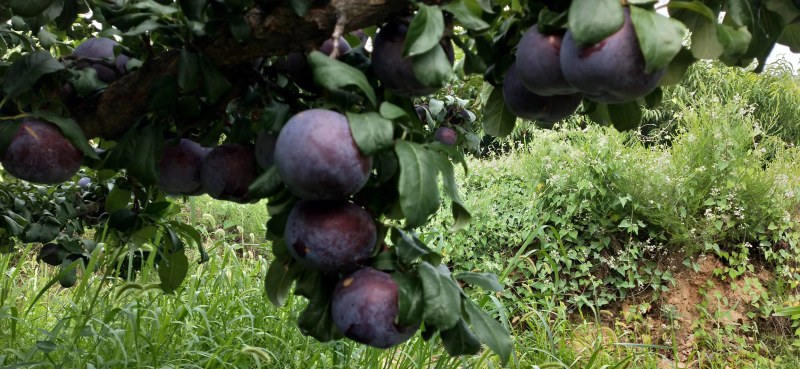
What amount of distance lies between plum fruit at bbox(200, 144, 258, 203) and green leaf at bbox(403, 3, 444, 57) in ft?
1.06

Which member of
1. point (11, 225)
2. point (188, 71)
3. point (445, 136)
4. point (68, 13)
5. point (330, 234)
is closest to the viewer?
point (330, 234)

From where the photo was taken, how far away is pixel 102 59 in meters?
0.95

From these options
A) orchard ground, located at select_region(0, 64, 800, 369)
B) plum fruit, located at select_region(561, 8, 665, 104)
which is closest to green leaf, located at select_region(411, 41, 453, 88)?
plum fruit, located at select_region(561, 8, 665, 104)

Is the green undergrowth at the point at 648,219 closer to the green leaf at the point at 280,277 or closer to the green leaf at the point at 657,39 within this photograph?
the green leaf at the point at 280,277

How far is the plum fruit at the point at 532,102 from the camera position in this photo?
0.77m

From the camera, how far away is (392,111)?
63cm

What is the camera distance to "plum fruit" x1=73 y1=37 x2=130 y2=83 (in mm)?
950

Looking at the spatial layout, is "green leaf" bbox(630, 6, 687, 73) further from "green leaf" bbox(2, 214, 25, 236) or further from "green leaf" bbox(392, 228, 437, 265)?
"green leaf" bbox(2, 214, 25, 236)

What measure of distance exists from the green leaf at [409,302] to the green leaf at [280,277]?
20 cm

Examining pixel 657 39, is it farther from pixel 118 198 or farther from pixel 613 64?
pixel 118 198

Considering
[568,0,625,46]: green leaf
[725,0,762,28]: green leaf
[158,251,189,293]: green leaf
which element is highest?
[568,0,625,46]: green leaf

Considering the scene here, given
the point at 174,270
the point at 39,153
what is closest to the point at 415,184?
the point at 39,153

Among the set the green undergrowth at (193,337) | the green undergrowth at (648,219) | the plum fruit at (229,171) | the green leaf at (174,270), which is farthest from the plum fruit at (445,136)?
the green undergrowth at (648,219)

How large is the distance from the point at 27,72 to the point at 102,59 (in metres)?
0.13
